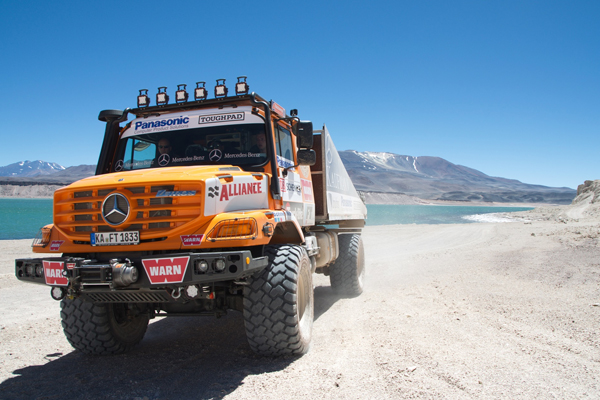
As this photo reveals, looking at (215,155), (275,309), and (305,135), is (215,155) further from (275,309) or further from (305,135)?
(275,309)

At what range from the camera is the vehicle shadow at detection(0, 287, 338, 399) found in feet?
12.8

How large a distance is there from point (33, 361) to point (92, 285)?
1.82m

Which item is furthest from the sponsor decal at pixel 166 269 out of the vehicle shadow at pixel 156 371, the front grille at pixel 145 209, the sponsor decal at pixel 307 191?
the sponsor decal at pixel 307 191

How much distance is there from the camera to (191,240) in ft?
12.8

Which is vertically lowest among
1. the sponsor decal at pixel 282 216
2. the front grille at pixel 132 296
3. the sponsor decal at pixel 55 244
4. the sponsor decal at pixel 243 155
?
the front grille at pixel 132 296

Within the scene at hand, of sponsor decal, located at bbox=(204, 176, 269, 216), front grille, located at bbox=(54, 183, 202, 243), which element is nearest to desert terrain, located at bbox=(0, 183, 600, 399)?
front grille, located at bbox=(54, 183, 202, 243)

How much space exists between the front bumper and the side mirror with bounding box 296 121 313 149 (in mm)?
1797

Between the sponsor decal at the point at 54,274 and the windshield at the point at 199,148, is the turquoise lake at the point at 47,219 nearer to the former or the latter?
the windshield at the point at 199,148

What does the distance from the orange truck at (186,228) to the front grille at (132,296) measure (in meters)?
0.01

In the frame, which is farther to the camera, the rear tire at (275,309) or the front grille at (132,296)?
the rear tire at (275,309)

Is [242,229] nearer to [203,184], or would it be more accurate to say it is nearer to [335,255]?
[203,184]

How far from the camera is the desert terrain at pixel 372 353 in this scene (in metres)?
3.84

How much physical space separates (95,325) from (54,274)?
101cm

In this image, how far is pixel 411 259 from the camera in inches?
518
